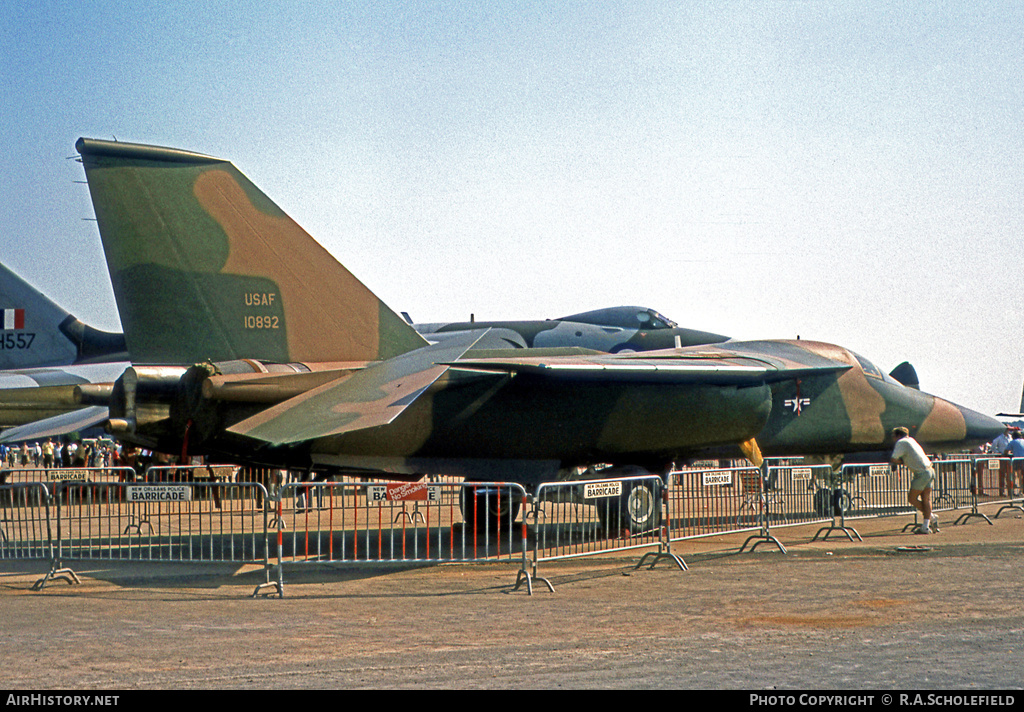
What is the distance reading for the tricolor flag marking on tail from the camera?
25984 mm

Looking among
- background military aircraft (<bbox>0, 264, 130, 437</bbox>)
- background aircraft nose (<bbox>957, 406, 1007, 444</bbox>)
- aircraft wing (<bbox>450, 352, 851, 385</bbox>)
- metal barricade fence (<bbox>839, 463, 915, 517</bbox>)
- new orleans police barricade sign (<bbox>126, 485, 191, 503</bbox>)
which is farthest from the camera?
background military aircraft (<bbox>0, 264, 130, 437</bbox>)

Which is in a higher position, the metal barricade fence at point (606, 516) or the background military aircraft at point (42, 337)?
the background military aircraft at point (42, 337)

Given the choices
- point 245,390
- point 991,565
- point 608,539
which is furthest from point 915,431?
point 245,390

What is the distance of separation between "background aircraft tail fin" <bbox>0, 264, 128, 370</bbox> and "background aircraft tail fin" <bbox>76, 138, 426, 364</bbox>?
16.3m

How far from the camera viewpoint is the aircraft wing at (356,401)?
8.25 metres

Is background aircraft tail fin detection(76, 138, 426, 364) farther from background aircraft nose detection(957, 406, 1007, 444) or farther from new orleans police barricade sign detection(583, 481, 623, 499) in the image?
background aircraft nose detection(957, 406, 1007, 444)

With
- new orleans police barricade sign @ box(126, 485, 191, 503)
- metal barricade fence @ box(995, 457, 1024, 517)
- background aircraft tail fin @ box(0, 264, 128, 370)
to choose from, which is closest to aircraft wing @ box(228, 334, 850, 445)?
new orleans police barricade sign @ box(126, 485, 191, 503)

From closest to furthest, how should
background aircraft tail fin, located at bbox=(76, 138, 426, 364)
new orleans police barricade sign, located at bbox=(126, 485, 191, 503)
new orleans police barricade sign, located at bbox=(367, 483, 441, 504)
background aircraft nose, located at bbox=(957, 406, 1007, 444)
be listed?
1. new orleans police barricade sign, located at bbox=(367, 483, 441, 504)
2. new orleans police barricade sign, located at bbox=(126, 485, 191, 503)
3. background aircraft tail fin, located at bbox=(76, 138, 426, 364)
4. background aircraft nose, located at bbox=(957, 406, 1007, 444)

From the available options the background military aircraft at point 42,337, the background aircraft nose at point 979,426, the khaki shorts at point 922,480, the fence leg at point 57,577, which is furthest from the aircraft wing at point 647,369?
the background military aircraft at point 42,337

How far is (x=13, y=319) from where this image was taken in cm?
2605

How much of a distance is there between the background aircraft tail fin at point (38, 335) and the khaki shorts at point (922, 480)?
70.6 feet

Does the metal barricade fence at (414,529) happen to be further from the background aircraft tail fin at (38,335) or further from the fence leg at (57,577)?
the background aircraft tail fin at (38,335)
